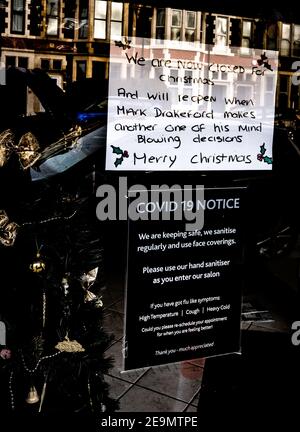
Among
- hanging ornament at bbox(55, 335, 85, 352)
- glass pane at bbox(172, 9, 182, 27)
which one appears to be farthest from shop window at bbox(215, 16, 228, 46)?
hanging ornament at bbox(55, 335, 85, 352)

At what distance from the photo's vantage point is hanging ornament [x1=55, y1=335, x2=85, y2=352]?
2.62 m

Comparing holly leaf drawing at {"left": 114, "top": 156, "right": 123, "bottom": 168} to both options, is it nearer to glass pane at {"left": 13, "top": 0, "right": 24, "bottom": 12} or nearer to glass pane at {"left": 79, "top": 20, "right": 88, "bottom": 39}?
glass pane at {"left": 79, "top": 20, "right": 88, "bottom": 39}

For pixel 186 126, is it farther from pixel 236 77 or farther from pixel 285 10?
pixel 285 10

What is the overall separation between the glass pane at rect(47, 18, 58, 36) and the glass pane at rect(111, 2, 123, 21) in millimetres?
329

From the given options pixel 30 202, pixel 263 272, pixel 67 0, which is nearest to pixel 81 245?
pixel 30 202

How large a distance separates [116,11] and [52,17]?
37cm

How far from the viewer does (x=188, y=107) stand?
10.2 feet

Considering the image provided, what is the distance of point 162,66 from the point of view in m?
3.00

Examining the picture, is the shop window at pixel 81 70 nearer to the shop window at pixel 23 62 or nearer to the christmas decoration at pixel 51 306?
the shop window at pixel 23 62

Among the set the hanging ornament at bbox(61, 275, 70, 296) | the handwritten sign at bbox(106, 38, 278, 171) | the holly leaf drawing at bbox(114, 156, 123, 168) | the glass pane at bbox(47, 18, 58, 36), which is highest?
the glass pane at bbox(47, 18, 58, 36)

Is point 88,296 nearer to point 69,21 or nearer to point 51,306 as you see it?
point 51,306

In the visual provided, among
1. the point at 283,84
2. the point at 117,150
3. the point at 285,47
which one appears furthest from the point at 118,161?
the point at 285,47

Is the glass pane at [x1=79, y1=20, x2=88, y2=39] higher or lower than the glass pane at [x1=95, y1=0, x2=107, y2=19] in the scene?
lower

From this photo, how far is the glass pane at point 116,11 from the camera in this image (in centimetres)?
288
